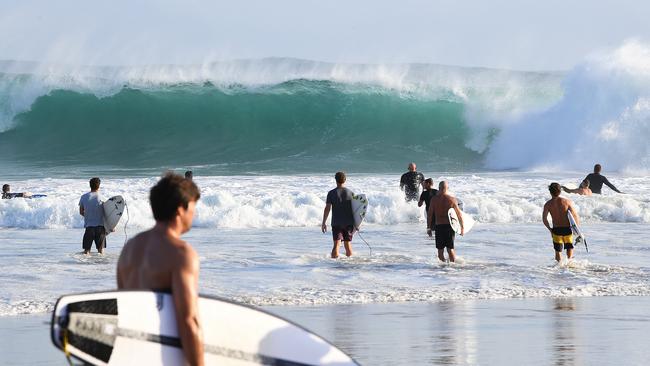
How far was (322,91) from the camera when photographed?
38.8 m

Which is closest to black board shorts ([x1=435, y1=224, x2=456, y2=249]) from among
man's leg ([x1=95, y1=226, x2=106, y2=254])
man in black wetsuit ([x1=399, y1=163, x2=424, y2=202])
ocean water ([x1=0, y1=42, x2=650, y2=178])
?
man's leg ([x1=95, y1=226, x2=106, y2=254])

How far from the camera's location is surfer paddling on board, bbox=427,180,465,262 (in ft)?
41.0

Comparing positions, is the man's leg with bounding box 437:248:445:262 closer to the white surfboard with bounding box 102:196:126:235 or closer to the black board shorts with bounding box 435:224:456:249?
the black board shorts with bounding box 435:224:456:249

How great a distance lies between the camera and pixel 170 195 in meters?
3.56

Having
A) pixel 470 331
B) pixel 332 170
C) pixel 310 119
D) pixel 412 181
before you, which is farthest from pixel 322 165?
pixel 470 331

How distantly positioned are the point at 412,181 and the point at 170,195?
14.0 metres

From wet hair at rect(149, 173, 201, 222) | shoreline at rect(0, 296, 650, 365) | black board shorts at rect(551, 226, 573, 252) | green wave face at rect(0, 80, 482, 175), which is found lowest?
shoreline at rect(0, 296, 650, 365)

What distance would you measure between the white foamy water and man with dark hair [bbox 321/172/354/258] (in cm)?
24

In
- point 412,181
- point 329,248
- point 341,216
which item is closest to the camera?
point 341,216

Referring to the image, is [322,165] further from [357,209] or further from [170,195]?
[170,195]

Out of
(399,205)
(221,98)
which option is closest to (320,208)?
(399,205)

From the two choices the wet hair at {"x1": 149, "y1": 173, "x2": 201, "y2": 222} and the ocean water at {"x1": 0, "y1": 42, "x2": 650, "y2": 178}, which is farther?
the ocean water at {"x1": 0, "y1": 42, "x2": 650, "y2": 178}

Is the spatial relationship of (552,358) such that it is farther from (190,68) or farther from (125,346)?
(190,68)

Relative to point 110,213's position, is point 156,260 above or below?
below
